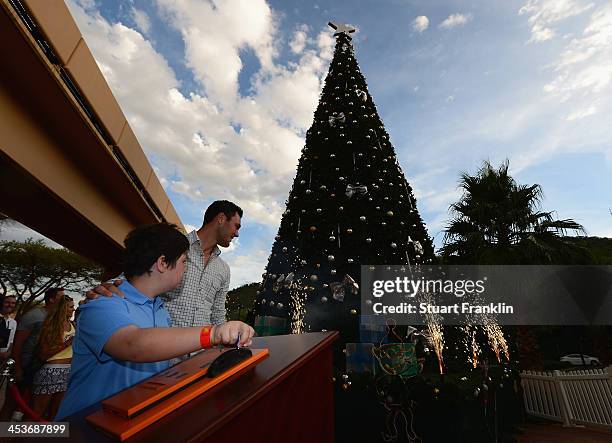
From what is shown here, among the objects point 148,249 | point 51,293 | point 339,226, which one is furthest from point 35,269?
point 148,249

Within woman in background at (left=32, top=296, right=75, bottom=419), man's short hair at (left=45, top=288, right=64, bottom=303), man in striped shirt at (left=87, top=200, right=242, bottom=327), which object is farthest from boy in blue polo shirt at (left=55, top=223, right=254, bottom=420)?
man's short hair at (left=45, top=288, right=64, bottom=303)

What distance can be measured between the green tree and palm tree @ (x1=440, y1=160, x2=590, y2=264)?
64.5ft

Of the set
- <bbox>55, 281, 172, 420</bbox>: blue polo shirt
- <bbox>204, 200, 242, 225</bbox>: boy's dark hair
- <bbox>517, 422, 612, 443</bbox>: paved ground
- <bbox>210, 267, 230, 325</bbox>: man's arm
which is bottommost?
<bbox>517, 422, 612, 443</bbox>: paved ground

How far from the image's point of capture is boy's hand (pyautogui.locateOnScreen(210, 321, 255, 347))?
823 mm

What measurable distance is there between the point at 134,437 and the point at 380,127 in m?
6.16

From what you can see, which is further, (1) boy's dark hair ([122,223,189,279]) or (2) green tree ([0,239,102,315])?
(2) green tree ([0,239,102,315])

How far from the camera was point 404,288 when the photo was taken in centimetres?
494

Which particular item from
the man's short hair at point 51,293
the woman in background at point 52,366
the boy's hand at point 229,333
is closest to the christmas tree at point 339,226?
the woman in background at point 52,366

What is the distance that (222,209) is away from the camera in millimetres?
2516

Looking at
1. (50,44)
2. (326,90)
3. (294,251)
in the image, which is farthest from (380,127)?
(50,44)

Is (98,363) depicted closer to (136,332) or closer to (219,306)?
(136,332)

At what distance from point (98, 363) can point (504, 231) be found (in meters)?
10.00

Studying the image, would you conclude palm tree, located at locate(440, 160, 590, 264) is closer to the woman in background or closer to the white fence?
the white fence

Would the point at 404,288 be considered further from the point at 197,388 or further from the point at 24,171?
the point at 24,171
